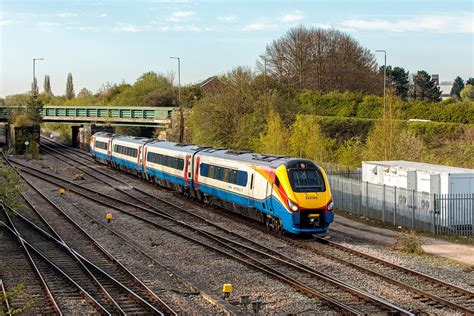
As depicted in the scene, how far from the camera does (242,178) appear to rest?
2798 centimetres

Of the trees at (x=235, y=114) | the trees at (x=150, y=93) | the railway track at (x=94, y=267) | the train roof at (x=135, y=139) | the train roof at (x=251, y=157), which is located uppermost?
the trees at (x=150, y=93)

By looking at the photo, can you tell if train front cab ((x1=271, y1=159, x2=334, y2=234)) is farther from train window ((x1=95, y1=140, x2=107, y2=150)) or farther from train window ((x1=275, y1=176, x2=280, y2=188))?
train window ((x1=95, y1=140, x2=107, y2=150))

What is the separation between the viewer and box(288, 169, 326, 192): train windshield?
24.2 metres

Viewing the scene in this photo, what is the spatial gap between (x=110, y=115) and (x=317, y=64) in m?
25.9

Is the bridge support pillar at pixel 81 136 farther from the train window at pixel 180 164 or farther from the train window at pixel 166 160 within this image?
the train window at pixel 180 164

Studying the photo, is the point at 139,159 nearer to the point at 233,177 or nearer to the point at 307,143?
the point at 307,143

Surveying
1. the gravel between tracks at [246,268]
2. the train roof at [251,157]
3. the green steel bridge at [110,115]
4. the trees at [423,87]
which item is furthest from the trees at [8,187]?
the trees at [423,87]

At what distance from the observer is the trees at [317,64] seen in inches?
3125

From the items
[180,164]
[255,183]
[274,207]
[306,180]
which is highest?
[306,180]

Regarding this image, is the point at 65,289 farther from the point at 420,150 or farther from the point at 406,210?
the point at 420,150

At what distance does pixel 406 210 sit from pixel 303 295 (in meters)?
12.0

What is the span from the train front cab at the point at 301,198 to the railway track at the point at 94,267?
636 centimetres

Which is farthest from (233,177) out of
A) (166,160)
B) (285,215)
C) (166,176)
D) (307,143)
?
(307,143)

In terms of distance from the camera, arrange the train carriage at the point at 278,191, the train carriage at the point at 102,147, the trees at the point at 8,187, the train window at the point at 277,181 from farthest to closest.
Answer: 1. the train carriage at the point at 102,147
2. the train window at the point at 277,181
3. the train carriage at the point at 278,191
4. the trees at the point at 8,187
